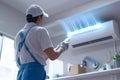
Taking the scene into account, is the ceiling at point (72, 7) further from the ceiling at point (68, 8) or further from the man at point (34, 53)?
the man at point (34, 53)

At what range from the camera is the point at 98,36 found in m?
2.67

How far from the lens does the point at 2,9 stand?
115 inches

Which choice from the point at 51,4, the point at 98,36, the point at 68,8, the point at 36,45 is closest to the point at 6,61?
the point at 51,4

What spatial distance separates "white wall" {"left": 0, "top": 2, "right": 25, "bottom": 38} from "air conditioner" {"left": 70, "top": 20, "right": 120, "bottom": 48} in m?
0.91

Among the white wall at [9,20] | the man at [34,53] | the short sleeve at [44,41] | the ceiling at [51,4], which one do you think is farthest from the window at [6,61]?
the short sleeve at [44,41]

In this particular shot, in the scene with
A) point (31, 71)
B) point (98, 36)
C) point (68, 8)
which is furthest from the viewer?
point (68, 8)

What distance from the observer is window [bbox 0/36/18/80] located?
2.85 m

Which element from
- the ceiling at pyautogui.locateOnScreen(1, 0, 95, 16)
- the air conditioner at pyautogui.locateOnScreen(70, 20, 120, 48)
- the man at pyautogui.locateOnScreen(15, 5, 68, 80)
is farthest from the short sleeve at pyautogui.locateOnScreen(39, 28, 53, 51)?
the ceiling at pyautogui.locateOnScreen(1, 0, 95, 16)

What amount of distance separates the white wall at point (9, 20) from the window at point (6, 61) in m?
0.13

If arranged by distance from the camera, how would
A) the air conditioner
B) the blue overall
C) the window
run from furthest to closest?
the window
the air conditioner
the blue overall

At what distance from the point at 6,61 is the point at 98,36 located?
140 centimetres

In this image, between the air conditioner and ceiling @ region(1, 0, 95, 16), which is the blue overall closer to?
the air conditioner

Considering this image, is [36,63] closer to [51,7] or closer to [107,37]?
[107,37]

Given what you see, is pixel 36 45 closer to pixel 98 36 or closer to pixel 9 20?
pixel 98 36
